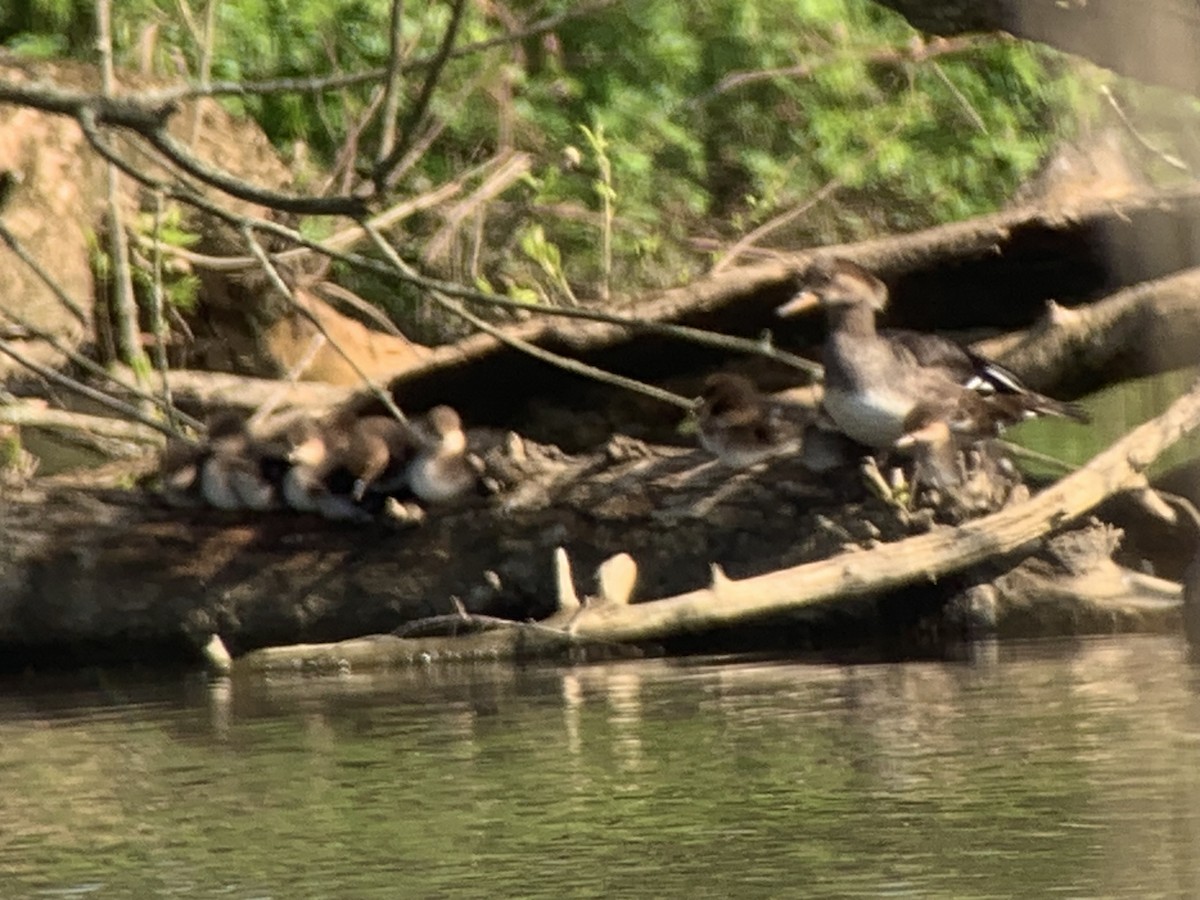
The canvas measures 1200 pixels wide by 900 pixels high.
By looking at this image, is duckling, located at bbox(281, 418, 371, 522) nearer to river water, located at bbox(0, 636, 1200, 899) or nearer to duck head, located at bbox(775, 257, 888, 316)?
river water, located at bbox(0, 636, 1200, 899)

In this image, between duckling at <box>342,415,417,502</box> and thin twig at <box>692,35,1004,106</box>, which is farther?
thin twig at <box>692,35,1004,106</box>

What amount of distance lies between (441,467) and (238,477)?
63 centimetres

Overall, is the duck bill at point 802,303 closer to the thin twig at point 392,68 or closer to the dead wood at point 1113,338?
the dead wood at point 1113,338

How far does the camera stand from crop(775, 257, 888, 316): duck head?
7.52 m

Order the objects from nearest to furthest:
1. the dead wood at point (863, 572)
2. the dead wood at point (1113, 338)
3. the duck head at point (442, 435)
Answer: the dead wood at point (863, 572) < the duck head at point (442, 435) < the dead wood at point (1113, 338)

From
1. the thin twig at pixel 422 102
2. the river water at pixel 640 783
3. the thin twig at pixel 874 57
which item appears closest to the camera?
the thin twig at pixel 422 102

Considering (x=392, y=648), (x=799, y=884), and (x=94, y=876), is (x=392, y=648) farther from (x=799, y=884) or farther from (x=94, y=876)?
(x=799, y=884)

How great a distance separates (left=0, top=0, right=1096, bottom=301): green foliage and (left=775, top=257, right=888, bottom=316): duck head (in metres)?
4.79

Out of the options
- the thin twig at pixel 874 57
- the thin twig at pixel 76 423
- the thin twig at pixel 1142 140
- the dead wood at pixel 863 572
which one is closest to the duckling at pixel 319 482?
the dead wood at pixel 863 572

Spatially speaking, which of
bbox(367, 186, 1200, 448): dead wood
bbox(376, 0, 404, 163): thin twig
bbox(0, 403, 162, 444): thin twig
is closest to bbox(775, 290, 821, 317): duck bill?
bbox(367, 186, 1200, 448): dead wood

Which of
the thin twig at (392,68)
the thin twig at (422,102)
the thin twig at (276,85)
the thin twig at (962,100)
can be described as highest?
A: the thin twig at (962,100)

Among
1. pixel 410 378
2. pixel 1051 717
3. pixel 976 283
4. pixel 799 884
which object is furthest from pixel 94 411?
pixel 799 884

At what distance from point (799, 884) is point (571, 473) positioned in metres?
3.65

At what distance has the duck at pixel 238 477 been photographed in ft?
23.5
